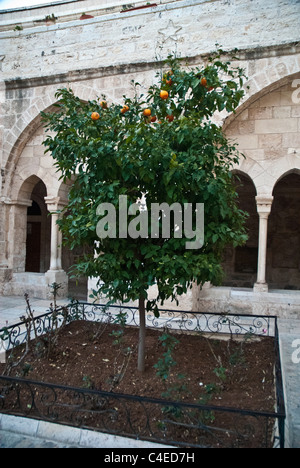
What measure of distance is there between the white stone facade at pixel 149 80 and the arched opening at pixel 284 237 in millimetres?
3118

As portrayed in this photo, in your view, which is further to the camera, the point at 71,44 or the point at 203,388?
the point at 71,44

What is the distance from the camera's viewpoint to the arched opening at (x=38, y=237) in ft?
32.1

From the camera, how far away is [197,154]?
7.98ft

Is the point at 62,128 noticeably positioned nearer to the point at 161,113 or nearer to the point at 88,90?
the point at 161,113

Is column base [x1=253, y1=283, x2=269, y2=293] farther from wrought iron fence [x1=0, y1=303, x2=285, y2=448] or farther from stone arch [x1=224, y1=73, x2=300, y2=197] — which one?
wrought iron fence [x1=0, y1=303, x2=285, y2=448]

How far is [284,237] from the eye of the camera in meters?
8.62

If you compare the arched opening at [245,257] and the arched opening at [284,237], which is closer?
the arched opening at [284,237]

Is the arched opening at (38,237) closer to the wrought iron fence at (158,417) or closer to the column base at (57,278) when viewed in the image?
the column base at (57,278)

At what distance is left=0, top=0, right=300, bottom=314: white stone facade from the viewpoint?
5.11 metres

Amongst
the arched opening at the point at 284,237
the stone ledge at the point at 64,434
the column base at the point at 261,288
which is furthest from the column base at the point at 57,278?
the arched opening at the point at 284,237

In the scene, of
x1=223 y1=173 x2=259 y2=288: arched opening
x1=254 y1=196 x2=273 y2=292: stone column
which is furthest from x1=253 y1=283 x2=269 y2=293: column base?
x1=223 y1=173 x2=259 y2=288: arched opening

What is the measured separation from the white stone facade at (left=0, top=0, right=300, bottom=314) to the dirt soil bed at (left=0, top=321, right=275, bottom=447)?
1.84 meters
